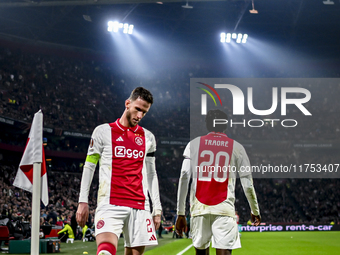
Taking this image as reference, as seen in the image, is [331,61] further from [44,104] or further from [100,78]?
[44,104]

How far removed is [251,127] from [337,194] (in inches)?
408

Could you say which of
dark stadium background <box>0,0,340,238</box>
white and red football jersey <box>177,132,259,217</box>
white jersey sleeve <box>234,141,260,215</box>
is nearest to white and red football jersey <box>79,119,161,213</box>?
A: white and red football jersey <box>177,132,259,217</box>

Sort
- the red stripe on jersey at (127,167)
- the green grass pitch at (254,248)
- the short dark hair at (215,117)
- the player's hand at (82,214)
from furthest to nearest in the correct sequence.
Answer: the green grass pitch at (254,248) → the short dark hair at (215,117) → the red stripe on jersey at (127,167) → the player's hand at (82,214)

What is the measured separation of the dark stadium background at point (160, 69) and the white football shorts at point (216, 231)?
23.8m

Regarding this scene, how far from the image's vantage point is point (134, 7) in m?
32.4

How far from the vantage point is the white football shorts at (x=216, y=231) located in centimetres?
527

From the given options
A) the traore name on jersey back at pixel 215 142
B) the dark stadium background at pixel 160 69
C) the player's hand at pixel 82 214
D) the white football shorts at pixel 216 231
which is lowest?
the white football shorts at pixel 216 231

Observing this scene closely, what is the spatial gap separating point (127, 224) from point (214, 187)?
140cm

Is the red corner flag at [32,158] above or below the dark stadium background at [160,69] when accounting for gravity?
below

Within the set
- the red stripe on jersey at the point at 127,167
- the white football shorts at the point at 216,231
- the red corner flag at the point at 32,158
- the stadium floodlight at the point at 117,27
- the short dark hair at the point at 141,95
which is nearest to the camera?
the red stripe on jersey at the point at 127,167

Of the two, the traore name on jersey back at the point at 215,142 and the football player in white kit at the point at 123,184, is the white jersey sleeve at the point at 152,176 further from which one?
the traore name on jersey back at the point at 215,142

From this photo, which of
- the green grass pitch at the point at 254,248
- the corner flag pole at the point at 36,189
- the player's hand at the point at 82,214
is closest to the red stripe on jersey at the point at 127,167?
the player's hand at the point at 82,214

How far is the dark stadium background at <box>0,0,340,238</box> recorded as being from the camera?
109ft

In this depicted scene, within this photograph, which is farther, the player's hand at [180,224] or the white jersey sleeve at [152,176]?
the player's hand at [180,224]
